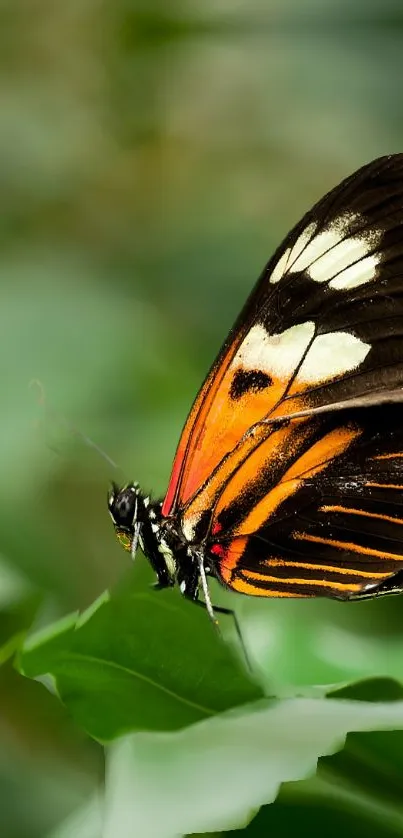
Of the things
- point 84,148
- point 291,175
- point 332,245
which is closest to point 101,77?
point 84,148

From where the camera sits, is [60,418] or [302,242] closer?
[302,242]

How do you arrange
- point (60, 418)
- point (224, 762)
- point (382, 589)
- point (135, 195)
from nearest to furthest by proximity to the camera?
point (224, 762) → point (382, 589) → point (60, 418) → point (135, 195)

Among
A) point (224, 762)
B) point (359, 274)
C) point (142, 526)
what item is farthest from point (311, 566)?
point (224, 762)

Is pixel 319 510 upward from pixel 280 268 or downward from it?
downward

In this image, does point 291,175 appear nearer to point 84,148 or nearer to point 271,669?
point 84,148

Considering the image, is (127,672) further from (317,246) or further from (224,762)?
(317,246)

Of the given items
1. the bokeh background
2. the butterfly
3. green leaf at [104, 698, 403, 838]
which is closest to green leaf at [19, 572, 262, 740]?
green leaf at [104, 698, 403, 838]

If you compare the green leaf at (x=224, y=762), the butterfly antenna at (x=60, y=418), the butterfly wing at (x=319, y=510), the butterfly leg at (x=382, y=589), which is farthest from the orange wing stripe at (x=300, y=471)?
the green leaf at (x=224, y=762)

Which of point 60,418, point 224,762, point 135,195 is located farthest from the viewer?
point 135,195
